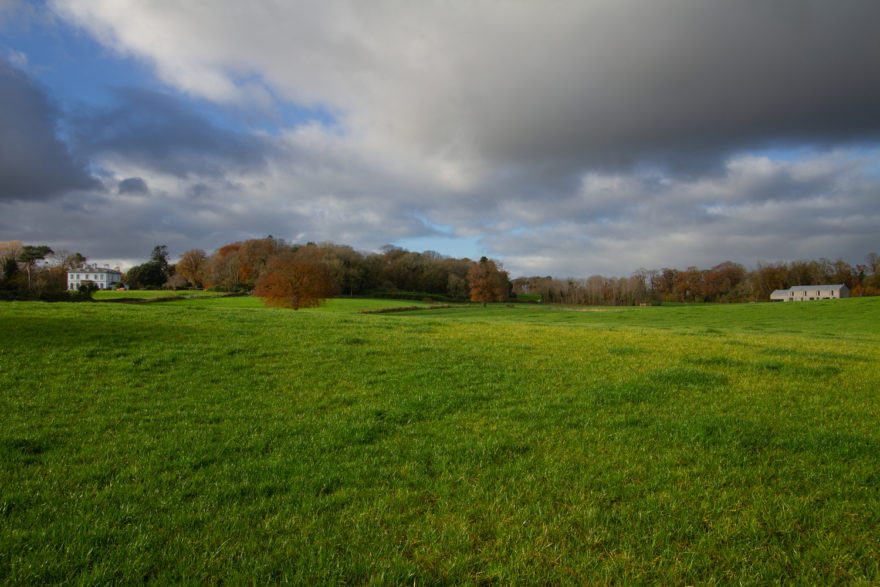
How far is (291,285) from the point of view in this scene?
5656 cm

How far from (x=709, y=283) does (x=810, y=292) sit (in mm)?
25602

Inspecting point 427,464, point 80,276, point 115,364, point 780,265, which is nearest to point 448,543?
point 427,464

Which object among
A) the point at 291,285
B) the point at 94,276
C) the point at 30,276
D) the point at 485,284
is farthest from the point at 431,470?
the point at 94,276

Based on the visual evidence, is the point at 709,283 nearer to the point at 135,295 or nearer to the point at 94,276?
the point at 135,295

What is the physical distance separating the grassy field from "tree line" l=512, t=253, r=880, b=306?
121 m

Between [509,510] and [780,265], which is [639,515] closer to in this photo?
[509,510]

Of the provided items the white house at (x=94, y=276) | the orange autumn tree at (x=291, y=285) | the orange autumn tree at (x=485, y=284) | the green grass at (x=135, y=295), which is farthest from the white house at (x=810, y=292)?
the white house at (x=94, y=276)

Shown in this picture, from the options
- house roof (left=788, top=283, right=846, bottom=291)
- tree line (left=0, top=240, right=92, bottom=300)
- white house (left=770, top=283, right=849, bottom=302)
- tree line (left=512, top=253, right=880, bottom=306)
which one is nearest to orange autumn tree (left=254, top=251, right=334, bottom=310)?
tree line (left=0, top=240, right=92, bottom=300)

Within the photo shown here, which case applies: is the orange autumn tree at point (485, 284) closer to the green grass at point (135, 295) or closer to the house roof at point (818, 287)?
the green grass at point (135, 295)

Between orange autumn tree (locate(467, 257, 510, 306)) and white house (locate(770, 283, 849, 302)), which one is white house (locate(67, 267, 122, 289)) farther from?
white house (locate(770, 283, 849, 302))

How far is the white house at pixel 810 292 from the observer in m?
111

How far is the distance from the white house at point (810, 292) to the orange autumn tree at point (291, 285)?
A: 124m

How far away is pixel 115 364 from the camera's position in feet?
36.3

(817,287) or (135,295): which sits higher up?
(817,287)
